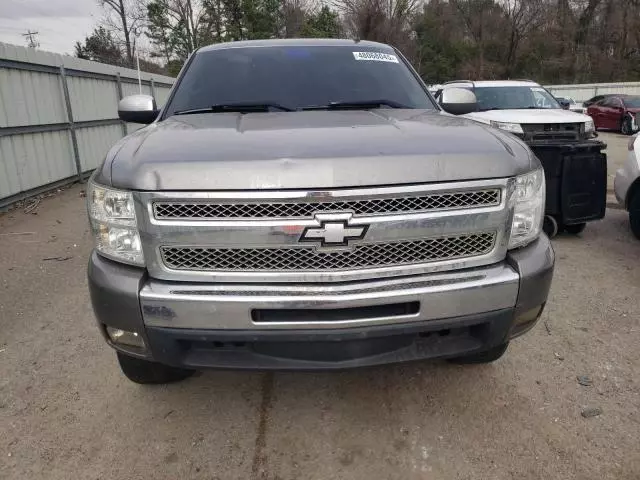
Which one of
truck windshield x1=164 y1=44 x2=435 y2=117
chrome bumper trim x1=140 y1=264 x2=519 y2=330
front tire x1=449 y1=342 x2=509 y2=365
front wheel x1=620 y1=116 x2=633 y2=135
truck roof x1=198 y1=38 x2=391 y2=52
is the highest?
truck roof x1=198 y1=38 x2=391 y2=52

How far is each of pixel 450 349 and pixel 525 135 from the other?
5790mm

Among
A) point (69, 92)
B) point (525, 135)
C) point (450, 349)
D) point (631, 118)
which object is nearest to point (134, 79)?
point (69, 92)

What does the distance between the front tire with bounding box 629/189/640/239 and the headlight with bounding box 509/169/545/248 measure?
3916 mm

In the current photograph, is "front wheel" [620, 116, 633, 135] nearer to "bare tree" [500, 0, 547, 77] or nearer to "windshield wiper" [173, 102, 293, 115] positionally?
"windshield wiper" [173, 102, 293, 115]

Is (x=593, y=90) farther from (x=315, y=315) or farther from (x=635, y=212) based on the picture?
(x=315, y=315)

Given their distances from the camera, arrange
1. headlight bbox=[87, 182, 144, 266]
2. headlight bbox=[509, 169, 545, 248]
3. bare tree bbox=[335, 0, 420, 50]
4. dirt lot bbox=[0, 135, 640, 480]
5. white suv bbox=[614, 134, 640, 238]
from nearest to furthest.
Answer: headlight bbox=[87, 182, 144, 266], headlight bbox=[509, 169, 545, 248], dirt lot bbox=[0, 135, 640, 480], white suv bbox=[614, 134, 640, 238], bare tree bbox=[335, 0, 420, 50]

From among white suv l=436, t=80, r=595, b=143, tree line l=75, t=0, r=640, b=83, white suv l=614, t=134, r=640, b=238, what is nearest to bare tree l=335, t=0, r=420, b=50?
tree line l=75, t=0, r=640, b=83

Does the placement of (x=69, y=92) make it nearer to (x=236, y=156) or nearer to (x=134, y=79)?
(x=134, y=79)

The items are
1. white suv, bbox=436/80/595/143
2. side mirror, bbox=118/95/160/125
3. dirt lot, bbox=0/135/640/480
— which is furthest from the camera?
white suv, bbox=436/80/595/143

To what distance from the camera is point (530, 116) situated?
7402 mm

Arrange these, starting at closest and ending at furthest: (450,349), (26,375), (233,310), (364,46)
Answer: (233,310) < (450,349) < (26,375) < (364,46)

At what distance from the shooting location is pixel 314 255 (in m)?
1.91

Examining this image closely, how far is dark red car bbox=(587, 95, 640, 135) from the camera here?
716 inches

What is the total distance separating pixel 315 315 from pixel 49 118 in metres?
7.74
